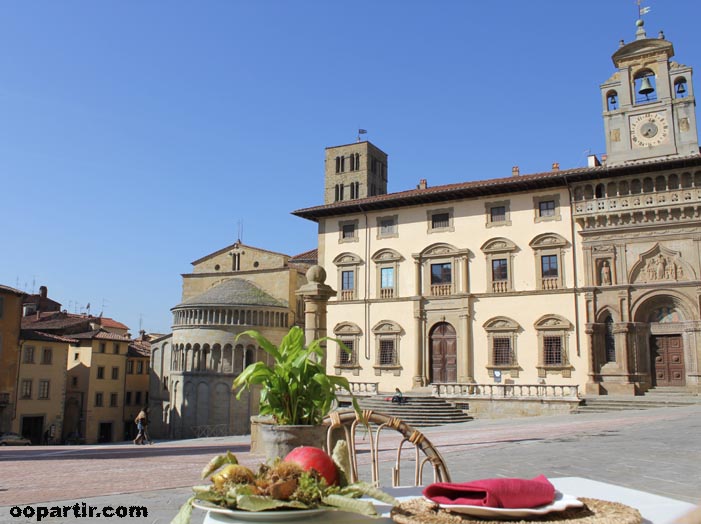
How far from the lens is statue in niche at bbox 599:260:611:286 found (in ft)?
93.1

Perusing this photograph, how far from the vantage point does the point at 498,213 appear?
31.6 metres

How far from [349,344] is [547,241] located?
12265 mm

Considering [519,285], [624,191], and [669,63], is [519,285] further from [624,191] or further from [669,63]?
[669,63]

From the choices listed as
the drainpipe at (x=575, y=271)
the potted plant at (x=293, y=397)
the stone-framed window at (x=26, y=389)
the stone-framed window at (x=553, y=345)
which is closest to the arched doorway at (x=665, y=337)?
the drainpipe at (x=575, y=271)

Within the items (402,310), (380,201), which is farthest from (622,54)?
(402,310)

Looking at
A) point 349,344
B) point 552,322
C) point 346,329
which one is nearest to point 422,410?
point 552,322

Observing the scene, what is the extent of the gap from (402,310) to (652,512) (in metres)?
31.0

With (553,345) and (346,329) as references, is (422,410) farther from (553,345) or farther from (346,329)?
(346,329)

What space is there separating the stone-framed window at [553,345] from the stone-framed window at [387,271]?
8.03 m

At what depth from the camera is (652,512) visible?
2436 millimetres

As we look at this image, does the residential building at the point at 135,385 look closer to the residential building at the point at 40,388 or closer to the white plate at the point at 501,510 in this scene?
the residential building at the point at 40,388

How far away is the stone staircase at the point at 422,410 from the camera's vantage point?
25422mm

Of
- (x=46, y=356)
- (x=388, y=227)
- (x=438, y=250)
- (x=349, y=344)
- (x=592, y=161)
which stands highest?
(x=592, y=161)

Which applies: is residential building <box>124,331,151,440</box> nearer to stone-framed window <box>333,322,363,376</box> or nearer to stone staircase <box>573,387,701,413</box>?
stone-framed window <box>333,322,363,376</box>
